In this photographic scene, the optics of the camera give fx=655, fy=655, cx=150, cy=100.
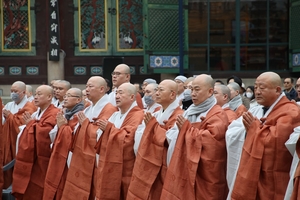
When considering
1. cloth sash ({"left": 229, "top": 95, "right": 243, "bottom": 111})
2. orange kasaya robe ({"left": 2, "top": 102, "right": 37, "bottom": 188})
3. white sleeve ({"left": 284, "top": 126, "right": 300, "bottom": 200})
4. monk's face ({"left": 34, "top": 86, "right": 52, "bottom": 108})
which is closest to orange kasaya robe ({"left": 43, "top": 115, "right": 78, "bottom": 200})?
monk's face ({"left": 34, "top": 86, "right": 52, "bottom": 108})

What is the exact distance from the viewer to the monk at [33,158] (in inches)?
314

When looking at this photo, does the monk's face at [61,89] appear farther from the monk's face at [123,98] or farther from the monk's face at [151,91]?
the monk's face at [123,98]

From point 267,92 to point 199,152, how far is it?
0.88 metres

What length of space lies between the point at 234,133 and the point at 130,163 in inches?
57.6

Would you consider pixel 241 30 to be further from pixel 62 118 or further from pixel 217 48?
pixel 62 118

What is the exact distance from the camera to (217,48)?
14.9m

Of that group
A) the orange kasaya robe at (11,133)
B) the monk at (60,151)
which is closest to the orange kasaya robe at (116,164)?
the monk at (60,151)

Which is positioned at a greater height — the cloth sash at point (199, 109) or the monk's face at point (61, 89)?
the monk's face at point (61, 89)

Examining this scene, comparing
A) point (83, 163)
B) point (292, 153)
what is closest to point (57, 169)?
point (83, 163)

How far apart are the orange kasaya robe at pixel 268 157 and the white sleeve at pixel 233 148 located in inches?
7.1

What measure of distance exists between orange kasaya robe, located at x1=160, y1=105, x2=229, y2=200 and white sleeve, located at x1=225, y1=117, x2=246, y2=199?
167mm

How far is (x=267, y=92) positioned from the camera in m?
5.75

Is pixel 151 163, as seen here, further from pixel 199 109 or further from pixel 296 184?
pixel 296 184

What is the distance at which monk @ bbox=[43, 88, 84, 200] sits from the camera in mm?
7582
